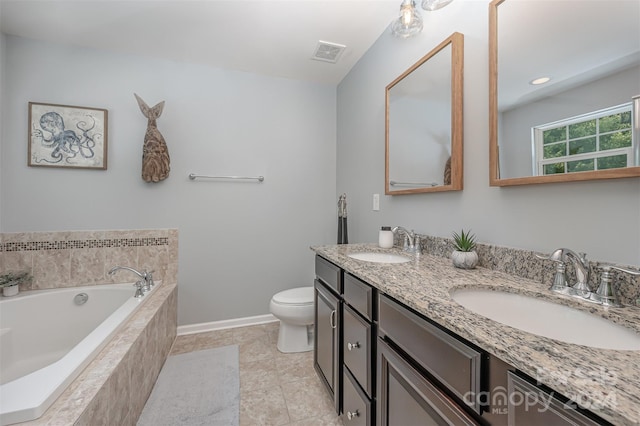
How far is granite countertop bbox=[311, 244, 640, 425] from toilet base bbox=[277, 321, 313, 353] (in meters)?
1.23

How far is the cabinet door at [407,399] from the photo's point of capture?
0.60m

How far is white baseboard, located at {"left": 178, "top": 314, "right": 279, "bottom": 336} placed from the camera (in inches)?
88.6

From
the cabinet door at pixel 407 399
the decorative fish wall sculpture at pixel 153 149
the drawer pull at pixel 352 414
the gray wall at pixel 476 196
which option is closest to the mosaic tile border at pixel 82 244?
the decorative fish wall sculpture at pixel 153 149

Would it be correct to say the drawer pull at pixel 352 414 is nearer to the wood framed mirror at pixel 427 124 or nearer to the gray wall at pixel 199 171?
the wood framed mirror at pixel 427 124

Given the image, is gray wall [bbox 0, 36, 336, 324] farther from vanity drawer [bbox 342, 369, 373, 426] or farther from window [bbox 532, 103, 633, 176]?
window [bbox 532, 103, 633, 176]

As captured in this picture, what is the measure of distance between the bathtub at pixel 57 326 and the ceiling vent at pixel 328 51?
7.28 feet

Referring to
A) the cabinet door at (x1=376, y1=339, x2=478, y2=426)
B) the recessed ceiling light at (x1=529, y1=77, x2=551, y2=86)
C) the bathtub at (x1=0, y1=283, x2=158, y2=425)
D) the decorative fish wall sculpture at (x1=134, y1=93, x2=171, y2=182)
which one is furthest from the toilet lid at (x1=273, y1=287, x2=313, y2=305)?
the recessed ceiling light at (x1=529, y1=77, x2=551, y2=86)

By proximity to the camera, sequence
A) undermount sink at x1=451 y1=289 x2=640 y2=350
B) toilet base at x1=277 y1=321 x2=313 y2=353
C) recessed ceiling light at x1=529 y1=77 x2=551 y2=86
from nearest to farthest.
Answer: undermount sink at x1=451 y1=289 x2=640 y2=350 < recessed ceiling light at x1=529 y1=77 x2=551 y2=86 < toilet base at x1=277 y1=321 x2=313 y2=353

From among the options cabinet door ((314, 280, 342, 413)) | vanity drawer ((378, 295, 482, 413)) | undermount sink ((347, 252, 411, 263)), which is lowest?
cabinet door ((314, 280, 342, 413))

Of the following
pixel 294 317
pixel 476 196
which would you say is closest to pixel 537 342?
pixel 476 196

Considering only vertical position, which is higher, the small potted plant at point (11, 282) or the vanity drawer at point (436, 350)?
the vanity drawer at point (436, 350)

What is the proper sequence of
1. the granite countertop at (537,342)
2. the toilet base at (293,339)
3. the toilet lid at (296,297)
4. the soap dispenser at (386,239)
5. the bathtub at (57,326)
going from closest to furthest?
the granite countertop at (537,342)
the bathtub at (57,326)
the soap dispenser at (386,239)
the toilet lid at (296,297)
the toilet base at (293,339)

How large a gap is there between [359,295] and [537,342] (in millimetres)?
A: 617

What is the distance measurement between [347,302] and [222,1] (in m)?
1.88
